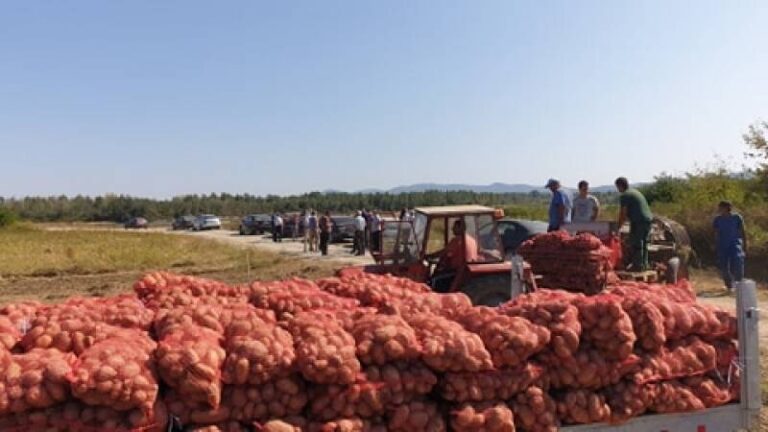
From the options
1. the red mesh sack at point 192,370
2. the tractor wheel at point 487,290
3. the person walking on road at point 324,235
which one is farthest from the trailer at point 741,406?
the person walking on road at point 324,235

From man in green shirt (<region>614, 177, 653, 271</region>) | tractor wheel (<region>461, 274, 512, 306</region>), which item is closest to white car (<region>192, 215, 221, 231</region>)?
man in green shirt (<region>614, 177, 653, 271</region>)

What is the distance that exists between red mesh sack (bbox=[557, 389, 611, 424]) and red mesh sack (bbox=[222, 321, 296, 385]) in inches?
49.9

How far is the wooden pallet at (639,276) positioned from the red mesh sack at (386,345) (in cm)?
689

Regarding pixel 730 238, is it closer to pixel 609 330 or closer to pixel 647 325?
pixel 647 325

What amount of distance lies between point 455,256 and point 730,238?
6.53 metres

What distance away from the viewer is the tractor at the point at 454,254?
357 inches

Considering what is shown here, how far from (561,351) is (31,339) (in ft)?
7.84

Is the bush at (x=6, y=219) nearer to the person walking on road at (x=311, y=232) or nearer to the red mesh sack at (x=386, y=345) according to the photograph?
the person walking on road at (x=311, y=232)

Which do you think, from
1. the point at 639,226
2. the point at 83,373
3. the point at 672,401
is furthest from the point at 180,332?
the point at 639,226

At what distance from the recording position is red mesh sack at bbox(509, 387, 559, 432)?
305 centimetres

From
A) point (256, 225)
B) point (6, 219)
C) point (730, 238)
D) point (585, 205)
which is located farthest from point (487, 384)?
point (6, 219)

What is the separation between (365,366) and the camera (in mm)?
3006

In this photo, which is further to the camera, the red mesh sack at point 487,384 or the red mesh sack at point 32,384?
the red mesh sack at point 487,384

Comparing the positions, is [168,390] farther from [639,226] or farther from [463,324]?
[639,226]
